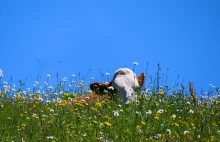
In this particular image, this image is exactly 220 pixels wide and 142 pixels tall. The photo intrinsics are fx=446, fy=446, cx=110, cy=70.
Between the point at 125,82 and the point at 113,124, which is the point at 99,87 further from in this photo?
the point at 113,124

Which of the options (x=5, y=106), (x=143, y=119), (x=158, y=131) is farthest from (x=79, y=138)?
(x=5, y=106)

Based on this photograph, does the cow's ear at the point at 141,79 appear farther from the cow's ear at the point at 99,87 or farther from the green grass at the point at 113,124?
the green grass at the point at 113,124

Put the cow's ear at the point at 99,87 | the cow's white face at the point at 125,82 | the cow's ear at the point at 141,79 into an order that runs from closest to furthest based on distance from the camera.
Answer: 1. the cow's white face at the point at 125,82
2. the cow's ear at the point at 99,87
3. the cow's ear at the point at 141,79

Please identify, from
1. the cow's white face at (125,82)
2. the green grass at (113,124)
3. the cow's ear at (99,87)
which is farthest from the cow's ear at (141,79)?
the green grass at (113,124)

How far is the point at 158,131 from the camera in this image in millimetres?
7445

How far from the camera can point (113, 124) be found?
8.10 meters

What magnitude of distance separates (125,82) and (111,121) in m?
3.67

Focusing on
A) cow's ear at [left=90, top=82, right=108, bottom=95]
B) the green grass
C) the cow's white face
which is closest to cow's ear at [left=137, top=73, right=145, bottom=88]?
the cow's white face

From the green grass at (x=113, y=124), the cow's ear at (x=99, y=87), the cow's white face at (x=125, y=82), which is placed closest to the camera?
the green grass at (x=113, y=124)

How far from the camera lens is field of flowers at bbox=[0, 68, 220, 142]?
7.09 meters

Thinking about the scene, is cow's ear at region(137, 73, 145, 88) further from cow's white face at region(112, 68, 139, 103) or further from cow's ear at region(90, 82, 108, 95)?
cow's ear at region(90, 82, 108, 95)

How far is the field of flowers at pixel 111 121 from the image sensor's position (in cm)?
709

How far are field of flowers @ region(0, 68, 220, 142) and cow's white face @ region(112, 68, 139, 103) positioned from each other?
0.53m

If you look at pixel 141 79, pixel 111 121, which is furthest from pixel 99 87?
pixel 111 121
